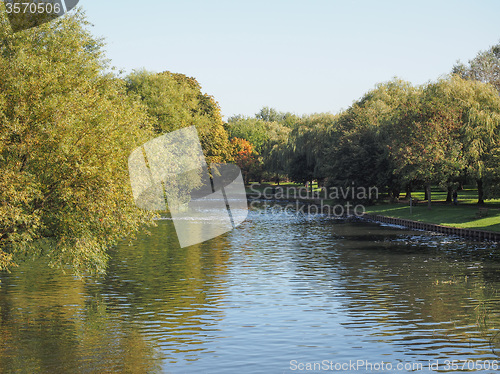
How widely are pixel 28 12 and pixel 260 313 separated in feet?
53.5

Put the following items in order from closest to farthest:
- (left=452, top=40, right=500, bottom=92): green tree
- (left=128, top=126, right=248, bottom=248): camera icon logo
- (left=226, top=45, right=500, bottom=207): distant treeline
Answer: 1. (left=128, top=126, right=248, bottom=248): camera icon logo
2. (left=226, top=45, right=500, bottom=207): distant treeline
3. (left=452, top=40, right=500, bottom=92): green tree

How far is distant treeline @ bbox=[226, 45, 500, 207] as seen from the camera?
63094 mm

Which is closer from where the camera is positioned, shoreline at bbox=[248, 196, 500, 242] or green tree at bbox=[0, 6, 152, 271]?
green tree at bbox=[0, 6, 152, 271]

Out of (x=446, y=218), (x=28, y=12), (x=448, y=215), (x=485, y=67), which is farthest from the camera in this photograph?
(x=485, y=67)

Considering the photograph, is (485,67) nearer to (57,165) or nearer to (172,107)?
(172,107)

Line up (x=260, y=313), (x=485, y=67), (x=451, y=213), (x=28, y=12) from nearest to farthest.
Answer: (x=260, y=313), (x=28, y=12), (x=451, y=213), (x=485, y=67)

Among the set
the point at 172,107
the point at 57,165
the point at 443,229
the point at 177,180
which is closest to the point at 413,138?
the point at 443,229

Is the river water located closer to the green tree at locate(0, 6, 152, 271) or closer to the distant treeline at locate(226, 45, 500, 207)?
the green tree at locate(0, 6, 152, 271)

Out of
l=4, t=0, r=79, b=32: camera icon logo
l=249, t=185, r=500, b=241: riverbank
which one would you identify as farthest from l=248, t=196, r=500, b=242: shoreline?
l=4, t=0, r=79, b=32: camera icon logo

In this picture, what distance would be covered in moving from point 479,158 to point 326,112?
163 feet

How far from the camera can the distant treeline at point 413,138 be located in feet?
207

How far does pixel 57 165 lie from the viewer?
22953mm

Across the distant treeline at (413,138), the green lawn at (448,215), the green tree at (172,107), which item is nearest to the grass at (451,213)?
the green lawn at (448,215)

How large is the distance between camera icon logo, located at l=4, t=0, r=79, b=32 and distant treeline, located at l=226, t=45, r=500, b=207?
3758 centimetres
